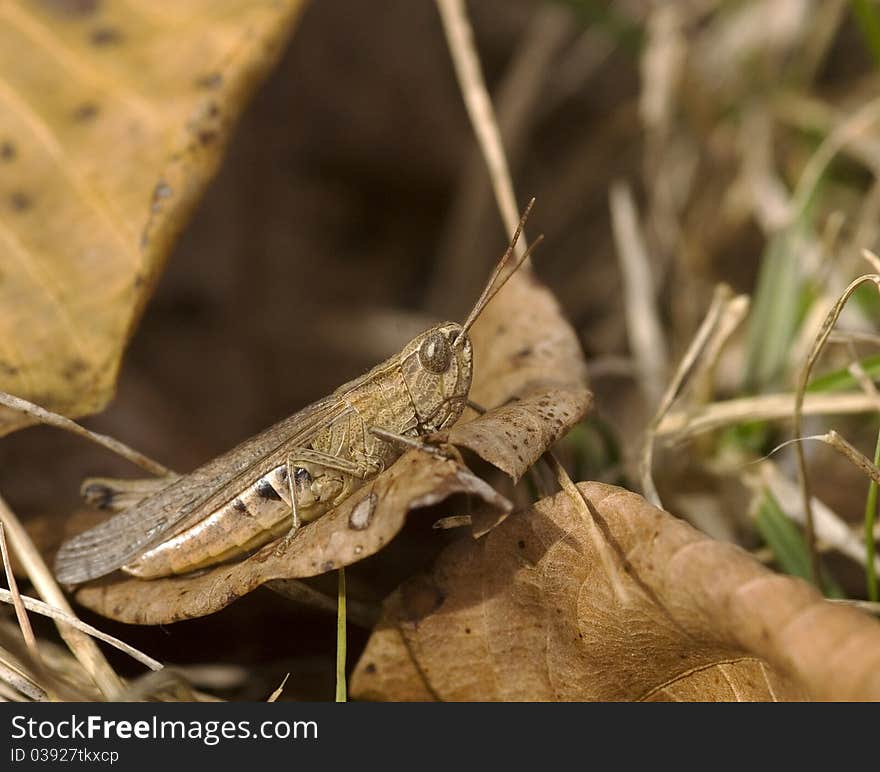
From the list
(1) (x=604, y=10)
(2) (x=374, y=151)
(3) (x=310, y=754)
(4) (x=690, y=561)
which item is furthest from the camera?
(2) (x=374, y=151)

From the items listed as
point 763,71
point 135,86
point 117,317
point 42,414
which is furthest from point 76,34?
point 763,71

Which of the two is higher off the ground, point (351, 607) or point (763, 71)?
point (763, 71)

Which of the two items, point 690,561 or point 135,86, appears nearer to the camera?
point 690,561

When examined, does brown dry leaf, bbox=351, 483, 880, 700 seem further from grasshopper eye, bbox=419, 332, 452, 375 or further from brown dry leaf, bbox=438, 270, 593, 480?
grasshopper eye, bbox=419, 332, 452, 375

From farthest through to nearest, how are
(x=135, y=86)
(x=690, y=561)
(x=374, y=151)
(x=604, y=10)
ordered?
(x=374, y=151)
(x=604, y=10)
(x=135, y=86)
(x=690, y=561)

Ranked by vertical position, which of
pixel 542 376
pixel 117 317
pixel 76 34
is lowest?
pixel 542 376

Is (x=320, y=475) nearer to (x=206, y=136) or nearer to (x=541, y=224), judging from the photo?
(x=206, y=136)

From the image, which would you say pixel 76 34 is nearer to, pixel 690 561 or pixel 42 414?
pixel 42 414

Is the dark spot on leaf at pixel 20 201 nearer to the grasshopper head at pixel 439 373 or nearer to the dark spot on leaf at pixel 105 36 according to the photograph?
the dark spot on leaf at pixel 105 36
